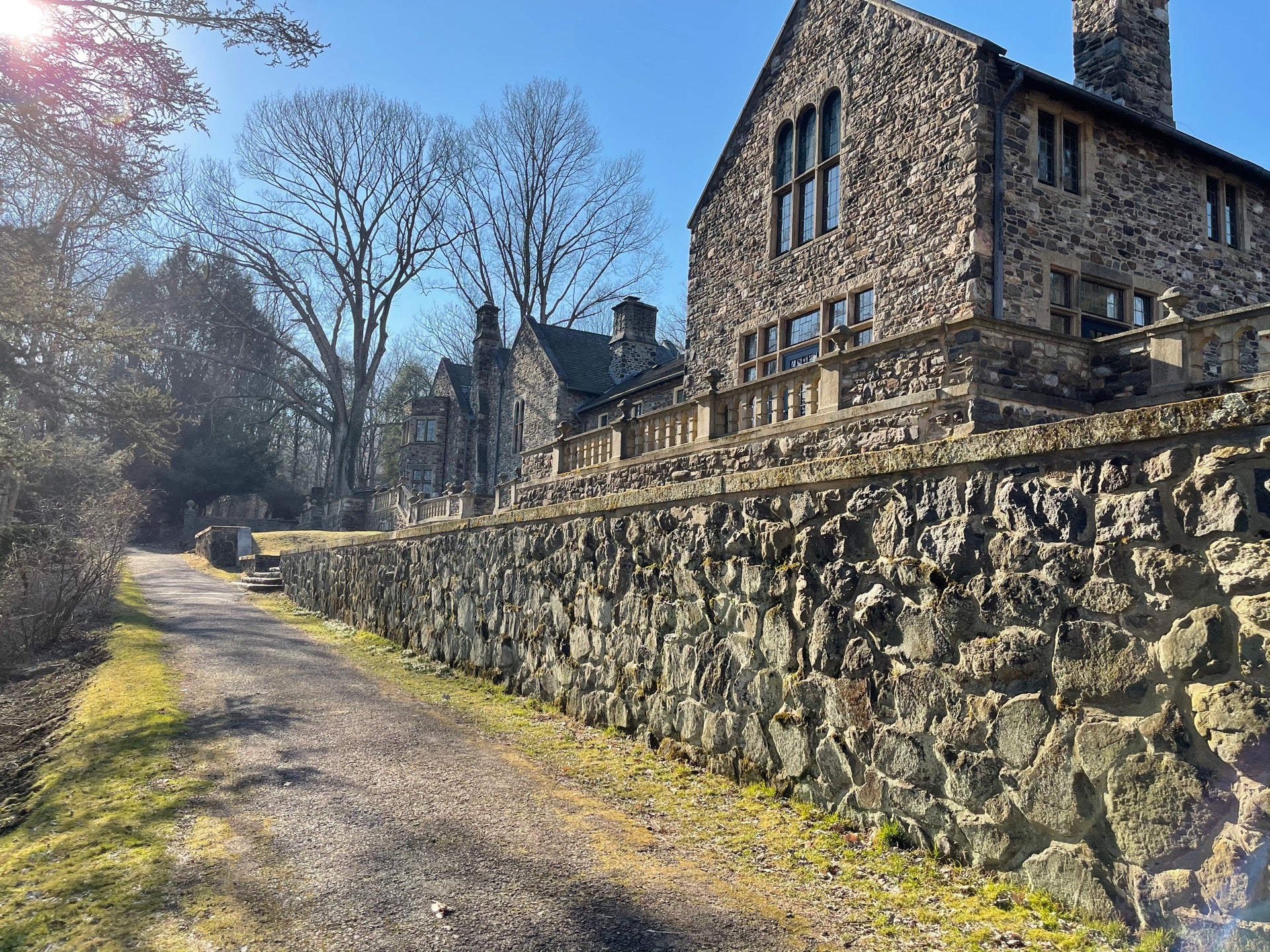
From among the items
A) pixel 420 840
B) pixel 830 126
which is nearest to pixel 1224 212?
pixel 830 126

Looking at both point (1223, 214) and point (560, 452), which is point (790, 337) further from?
point (1223, 214)

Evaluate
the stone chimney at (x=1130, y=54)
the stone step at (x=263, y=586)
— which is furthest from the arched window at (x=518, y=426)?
the stone chimney at (x=1130, y=54)

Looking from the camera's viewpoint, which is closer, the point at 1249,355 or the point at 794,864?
→ the point at 794,864

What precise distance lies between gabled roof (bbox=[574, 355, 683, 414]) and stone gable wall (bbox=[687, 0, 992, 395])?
18.6ft

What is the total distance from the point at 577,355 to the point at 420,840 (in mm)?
30373

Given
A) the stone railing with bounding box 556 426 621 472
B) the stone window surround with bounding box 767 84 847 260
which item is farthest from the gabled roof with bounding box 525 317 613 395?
the stone window surround with bounding box 767 84 847 260

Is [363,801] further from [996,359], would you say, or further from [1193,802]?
[996,359]

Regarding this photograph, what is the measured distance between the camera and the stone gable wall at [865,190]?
12820 millimetres

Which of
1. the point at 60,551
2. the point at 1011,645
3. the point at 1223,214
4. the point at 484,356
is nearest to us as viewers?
the point at 1011,645

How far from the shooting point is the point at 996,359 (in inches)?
391

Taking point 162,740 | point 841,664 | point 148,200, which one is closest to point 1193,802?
point 841,664

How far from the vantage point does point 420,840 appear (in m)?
4.82

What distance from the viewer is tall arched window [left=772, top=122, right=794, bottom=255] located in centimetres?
1702

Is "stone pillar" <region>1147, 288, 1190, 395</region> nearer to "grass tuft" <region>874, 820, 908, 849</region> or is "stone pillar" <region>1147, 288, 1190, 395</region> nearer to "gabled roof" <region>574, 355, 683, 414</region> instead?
"grass tuft" <region>874, 820, 908, 849</region>
